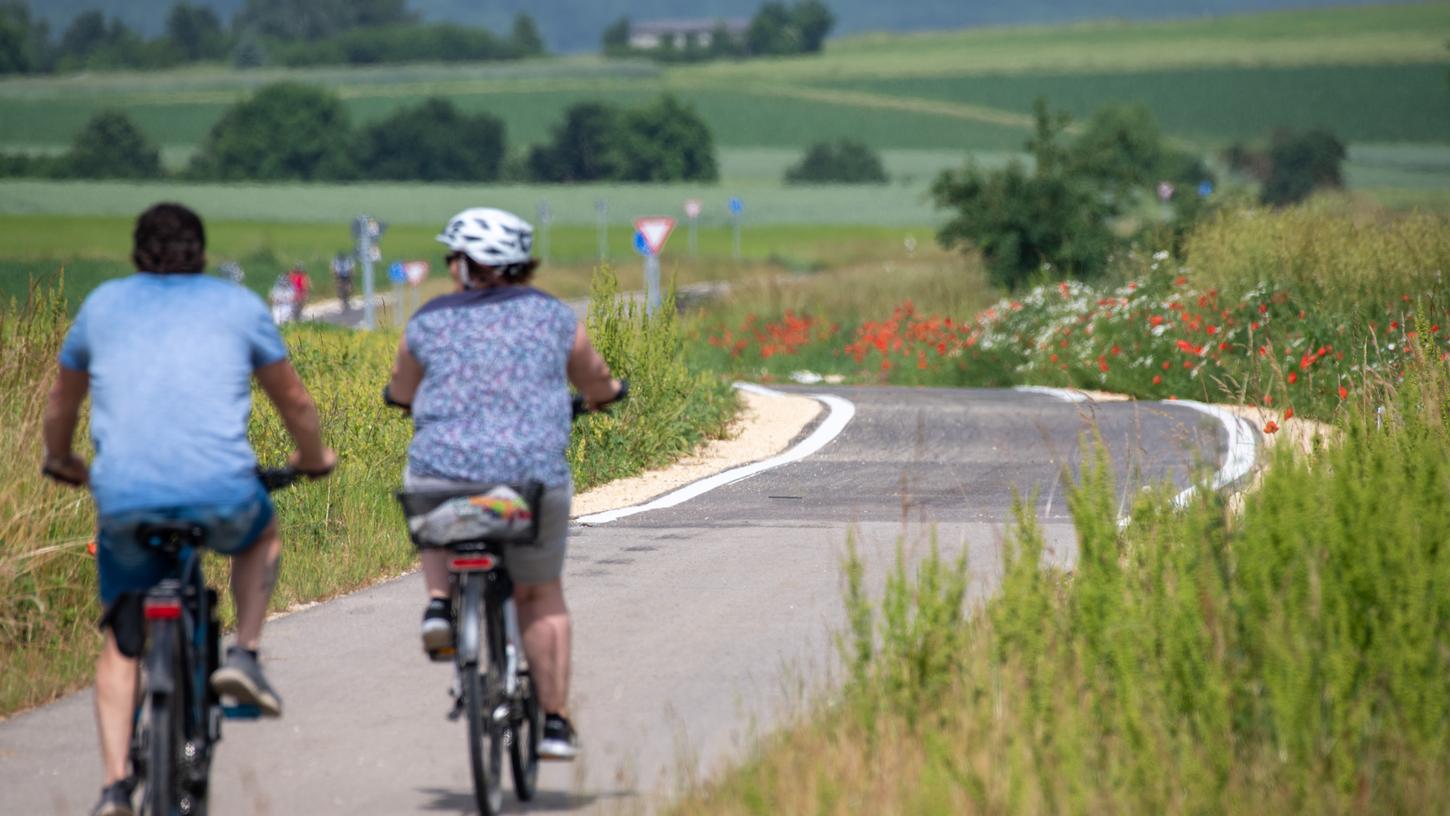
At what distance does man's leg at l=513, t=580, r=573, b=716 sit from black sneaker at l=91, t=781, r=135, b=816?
1295mm

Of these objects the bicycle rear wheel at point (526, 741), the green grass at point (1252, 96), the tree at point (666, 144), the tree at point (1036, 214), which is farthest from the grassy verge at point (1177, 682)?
the tree at point (666, 144)

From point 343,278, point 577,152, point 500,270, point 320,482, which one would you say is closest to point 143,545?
point 500,270

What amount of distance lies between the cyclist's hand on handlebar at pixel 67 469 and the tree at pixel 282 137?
117 metres

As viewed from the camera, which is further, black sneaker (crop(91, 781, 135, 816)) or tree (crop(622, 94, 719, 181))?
tree (crop(622, 94, 719, 181))

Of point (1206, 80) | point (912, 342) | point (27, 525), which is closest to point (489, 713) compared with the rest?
point (27, 525)

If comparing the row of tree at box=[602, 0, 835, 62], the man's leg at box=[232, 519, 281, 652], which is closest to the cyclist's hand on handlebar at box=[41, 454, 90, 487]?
the man's leg at box=[232, 519, 281, 652]

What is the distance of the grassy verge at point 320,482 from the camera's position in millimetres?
8047

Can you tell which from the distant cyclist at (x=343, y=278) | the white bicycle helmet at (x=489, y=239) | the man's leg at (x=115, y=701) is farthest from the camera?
the distant cyclist at (x=343, y=278)

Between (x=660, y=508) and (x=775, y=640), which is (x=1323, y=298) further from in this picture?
(x=775, y=640)

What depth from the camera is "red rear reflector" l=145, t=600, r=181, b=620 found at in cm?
515

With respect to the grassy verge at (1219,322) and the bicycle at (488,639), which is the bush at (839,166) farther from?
the bicycle at (488,639)

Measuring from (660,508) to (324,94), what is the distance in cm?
11660

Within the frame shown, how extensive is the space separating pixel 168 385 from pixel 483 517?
36.4 inches

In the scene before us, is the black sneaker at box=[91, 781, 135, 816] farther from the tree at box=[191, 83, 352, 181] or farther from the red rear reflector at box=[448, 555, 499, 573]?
the tree at box=[191, 83, 352, 181]
